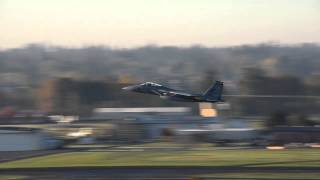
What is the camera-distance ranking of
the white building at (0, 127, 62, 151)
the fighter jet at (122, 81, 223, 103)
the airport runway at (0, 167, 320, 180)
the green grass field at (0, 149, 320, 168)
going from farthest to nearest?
the white building at (0, 127, 62, 151)
the green grass field at (0, 149, 320, 168)
the airport runway at (0, 167, 320, 180)
the fighter jet at (122, 81, 223, 103)

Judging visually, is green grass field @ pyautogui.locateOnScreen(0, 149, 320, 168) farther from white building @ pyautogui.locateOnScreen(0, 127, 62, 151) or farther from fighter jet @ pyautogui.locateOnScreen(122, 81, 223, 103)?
fighter jet @ pyautogui.locateOnScreen(122, 81, 223, 103)

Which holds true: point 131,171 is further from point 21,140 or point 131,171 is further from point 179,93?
point 21,140

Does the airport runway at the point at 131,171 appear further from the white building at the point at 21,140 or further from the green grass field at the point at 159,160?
the white building at the point at 21,140

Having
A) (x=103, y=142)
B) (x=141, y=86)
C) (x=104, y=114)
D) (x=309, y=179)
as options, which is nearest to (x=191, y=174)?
(x=309, y=179)

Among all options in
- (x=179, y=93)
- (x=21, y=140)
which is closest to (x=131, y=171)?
(x=179, y=93)

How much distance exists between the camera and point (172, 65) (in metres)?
36.0

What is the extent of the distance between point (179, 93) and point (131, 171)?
16768 millimetres

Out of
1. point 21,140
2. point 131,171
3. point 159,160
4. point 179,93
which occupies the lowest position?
point 159,160

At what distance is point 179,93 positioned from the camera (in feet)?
43.3

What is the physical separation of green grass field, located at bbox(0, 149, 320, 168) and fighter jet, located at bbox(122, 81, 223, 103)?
18747 millimetres

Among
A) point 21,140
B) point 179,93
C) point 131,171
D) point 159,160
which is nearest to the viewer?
point 179,93

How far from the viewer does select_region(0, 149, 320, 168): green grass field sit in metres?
32.7

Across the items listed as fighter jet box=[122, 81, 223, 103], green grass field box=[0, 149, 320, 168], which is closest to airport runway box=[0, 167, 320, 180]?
green grass field box=[0, 149, 320, 168]

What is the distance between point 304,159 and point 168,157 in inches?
303
